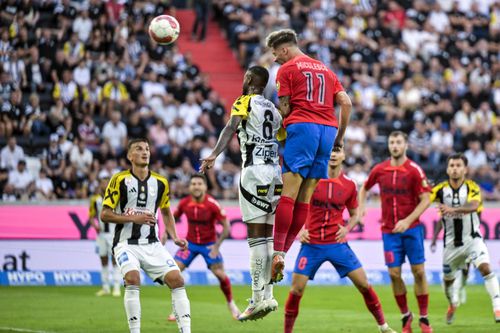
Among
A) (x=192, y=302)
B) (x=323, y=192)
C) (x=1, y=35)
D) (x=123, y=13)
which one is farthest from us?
(x=123, y=13)

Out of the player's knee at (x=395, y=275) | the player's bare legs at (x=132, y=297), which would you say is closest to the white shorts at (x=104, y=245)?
the player's knee at (x=395, y=275)

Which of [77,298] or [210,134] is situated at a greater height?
[210,134]

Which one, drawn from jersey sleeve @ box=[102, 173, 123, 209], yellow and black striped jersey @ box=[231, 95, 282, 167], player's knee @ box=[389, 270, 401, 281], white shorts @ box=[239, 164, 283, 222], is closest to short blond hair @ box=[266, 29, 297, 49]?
yellow and black striped jersey @ box=[231, 95, 282, 167]

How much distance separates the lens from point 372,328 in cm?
1492

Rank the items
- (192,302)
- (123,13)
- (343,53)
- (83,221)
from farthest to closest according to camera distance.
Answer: (343,53) < (123,13) < (83,221) < (192,302)

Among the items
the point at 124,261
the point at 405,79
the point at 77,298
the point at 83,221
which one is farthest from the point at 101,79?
the point at 124,261

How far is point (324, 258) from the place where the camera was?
13719 mm

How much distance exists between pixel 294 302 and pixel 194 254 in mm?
4404

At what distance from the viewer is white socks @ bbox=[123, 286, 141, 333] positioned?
1177 cm

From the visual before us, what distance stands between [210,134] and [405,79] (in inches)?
296

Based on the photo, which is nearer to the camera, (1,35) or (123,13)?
(1,35)

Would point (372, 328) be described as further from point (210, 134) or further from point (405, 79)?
point (405, 79)

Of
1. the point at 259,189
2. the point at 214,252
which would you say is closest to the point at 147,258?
the point at 259,189

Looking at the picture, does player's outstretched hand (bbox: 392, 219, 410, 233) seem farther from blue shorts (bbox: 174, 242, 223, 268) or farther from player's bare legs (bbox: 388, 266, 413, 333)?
blue shorts (bbox: 174, 242, 223, 268)
